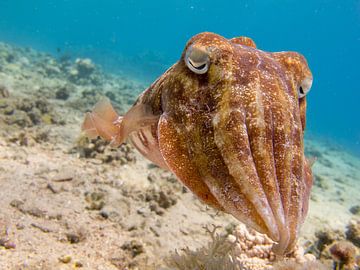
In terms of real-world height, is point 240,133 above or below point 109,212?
above

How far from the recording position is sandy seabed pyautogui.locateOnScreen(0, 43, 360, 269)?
3438 mm

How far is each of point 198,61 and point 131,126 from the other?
0.75m

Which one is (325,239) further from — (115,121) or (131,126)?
(131,126)

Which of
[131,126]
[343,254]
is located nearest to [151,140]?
[131,126]

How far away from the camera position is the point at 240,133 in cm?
154

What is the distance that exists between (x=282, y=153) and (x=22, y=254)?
9.56 feet

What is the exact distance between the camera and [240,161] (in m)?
1.45

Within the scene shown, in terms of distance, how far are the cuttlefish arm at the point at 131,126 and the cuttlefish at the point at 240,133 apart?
2.4 inches

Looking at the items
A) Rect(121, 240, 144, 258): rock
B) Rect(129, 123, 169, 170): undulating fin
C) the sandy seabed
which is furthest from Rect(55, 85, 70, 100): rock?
Rect(129, 123, 169, 170): undulating fin

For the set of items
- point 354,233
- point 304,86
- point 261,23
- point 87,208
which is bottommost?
point 87,208

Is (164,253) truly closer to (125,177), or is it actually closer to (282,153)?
(125,177)

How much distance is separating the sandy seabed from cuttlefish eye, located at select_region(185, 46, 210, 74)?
192 centimetres

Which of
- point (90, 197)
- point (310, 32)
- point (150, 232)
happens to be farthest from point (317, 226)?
point (310, 32)

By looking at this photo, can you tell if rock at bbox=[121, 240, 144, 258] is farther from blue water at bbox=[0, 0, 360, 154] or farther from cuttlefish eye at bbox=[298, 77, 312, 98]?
blue water at bbox=[0, 0, 360, 154]
